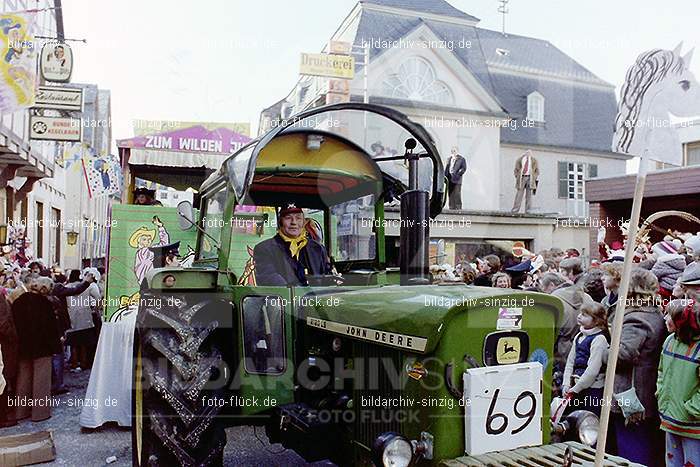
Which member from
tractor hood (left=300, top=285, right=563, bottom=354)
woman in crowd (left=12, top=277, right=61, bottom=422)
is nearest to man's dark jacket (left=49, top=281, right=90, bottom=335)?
woman in crowd (left=12, top=277, right=61, bottom=422)

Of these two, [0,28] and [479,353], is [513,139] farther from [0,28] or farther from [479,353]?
[479,353]

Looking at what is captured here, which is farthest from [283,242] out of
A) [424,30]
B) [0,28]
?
[424,30]

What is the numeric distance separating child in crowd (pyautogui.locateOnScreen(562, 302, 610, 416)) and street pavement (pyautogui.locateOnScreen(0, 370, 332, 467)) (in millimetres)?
1915

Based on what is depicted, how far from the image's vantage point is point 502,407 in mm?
2793

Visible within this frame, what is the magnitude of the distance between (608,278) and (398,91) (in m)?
17.2

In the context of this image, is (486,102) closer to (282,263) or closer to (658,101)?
(282,263)

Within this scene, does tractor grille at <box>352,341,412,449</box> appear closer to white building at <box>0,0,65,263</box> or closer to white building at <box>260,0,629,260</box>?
white building at <box>0,0,65,263</box>

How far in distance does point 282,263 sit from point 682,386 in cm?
253

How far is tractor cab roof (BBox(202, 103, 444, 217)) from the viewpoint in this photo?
400cm

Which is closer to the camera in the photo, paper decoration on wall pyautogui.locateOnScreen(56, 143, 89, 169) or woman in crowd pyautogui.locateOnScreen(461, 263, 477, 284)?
woman in crowd pyautogui.locateOnScreen(461, 263, 477, 284)

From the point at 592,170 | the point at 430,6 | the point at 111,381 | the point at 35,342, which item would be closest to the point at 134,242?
the point at 35,342

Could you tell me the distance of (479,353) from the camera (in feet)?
9.29

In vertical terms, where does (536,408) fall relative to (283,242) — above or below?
below

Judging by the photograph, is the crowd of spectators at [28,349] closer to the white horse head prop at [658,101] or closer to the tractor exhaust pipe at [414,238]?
the tractor exhaust pipe at [414,238]
